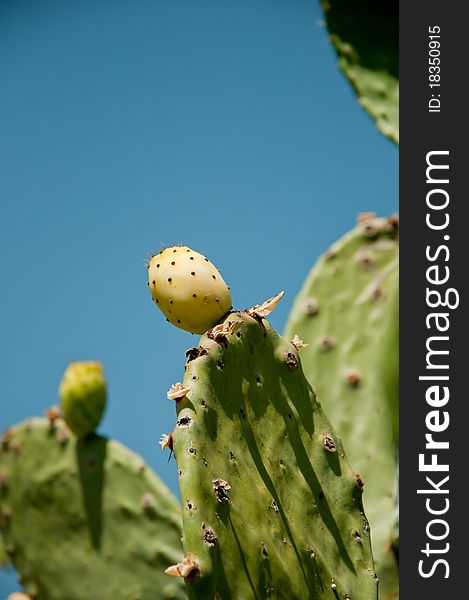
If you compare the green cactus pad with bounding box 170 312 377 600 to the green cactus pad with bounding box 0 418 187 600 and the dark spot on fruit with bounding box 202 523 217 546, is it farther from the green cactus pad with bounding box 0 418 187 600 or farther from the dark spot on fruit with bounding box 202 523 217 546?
the green cactus pad with bounding box 0 418 187 600

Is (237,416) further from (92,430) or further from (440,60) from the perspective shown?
(92,430)

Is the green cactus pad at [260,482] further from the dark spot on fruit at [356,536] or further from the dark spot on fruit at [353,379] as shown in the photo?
the dark spot on fruit at [353,379]

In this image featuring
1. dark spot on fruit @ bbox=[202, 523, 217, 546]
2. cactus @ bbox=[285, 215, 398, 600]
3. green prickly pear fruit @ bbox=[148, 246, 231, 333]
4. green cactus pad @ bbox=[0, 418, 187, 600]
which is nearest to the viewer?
dark spot on fruit @ bbox=[202, 523, 217, 546]

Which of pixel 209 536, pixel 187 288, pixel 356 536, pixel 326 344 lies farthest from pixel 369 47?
pixel 209 536

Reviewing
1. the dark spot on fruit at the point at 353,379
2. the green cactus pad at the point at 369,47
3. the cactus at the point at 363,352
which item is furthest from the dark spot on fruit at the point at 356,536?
the green cactus pad at the point at 369,47

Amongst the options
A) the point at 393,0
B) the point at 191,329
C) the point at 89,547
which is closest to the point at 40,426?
the point at 89,547

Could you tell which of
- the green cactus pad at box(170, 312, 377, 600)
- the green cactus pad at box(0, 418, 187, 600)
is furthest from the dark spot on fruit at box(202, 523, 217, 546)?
the green cactus pad at box(0, 418, 187, 600)
